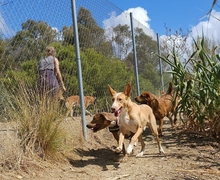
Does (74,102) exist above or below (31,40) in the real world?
below

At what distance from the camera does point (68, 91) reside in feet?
18.8

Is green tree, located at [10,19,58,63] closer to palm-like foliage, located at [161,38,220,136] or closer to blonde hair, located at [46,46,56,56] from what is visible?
blonde hair, located at [46,46,56,56]

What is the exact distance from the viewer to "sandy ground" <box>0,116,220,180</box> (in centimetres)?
365

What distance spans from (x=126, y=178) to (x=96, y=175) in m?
0.40

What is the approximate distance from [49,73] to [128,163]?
6.77ft

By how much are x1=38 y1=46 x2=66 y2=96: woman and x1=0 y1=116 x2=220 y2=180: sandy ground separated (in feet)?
1.89

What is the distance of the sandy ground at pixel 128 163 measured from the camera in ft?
12.0

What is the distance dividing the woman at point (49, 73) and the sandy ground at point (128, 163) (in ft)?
1.89

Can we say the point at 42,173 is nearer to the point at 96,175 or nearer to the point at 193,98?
the point at 96,175

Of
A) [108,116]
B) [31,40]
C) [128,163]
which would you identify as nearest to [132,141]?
[128,163]

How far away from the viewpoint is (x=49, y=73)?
209 inches

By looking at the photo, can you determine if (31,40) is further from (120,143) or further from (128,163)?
(128,163)

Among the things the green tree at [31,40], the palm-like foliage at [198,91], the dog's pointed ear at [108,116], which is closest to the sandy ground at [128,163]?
the palm-like foliage at [198,91]

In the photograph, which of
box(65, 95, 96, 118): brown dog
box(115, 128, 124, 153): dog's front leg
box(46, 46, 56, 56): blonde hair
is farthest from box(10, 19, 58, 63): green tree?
box(115, 128, 124, 153): dog's front leg
